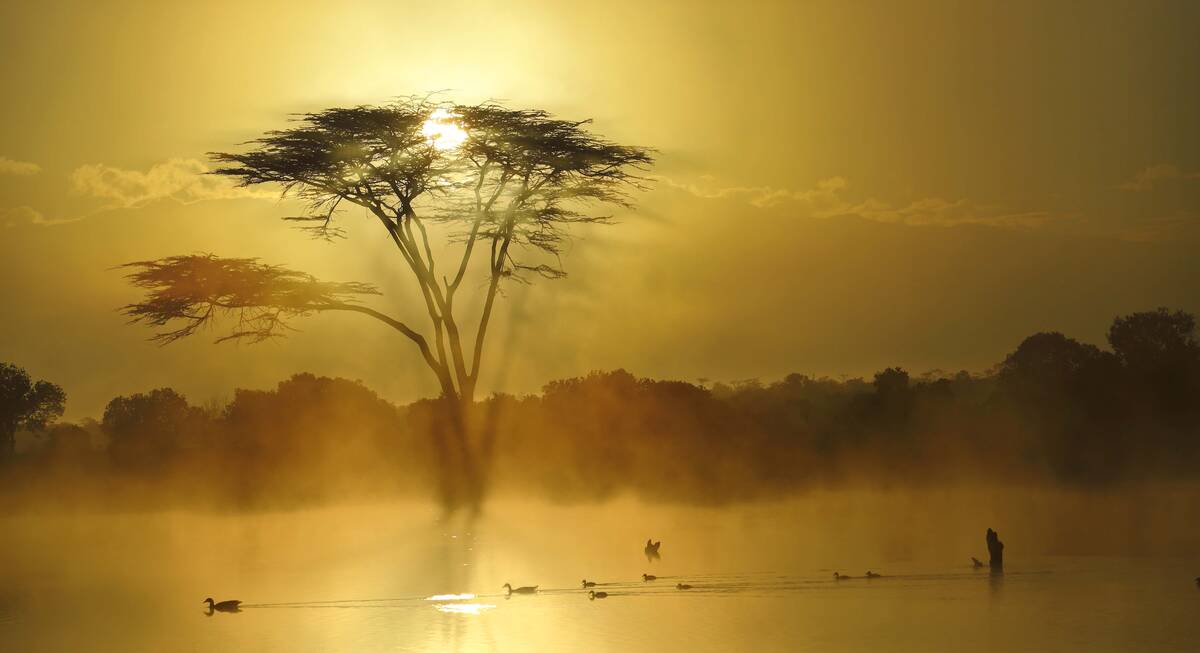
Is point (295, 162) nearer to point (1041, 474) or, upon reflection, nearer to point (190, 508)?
point (190, 508)

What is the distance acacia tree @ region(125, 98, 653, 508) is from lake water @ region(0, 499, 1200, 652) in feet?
25.8

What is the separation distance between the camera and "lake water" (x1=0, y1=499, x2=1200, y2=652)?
882 cm

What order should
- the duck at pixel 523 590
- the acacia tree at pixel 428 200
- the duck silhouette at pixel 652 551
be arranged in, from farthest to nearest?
the acacia tree at pixel 428 200 → the duck silhouette at pixel 652 551 → the duck at pixel 523 590

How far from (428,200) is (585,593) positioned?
14.8m

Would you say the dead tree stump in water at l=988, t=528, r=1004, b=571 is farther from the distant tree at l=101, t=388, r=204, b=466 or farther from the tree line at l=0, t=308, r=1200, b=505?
the distant tree at l=101, t=388, r=204, b=466

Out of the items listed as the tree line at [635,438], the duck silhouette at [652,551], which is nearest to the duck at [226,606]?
the duck silhouette at [652,551]

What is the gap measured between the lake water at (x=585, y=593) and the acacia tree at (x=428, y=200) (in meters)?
7.86

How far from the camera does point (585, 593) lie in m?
10.8

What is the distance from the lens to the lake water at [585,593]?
28.9 feet

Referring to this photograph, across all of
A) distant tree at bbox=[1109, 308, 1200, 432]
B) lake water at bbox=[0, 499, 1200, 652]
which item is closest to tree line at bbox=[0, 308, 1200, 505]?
distant tree at bbox=[1109, 308, 1200, 432]

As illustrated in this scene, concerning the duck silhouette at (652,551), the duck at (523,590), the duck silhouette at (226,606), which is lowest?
the duck silhouette at (226,606)

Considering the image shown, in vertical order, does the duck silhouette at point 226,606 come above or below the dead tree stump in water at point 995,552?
below

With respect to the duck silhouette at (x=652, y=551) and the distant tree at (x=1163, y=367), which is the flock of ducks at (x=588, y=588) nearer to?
the duck silhouette at (x=652, y=551)

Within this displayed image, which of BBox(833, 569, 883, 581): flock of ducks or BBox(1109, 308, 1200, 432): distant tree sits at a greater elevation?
BBox(1109, 308, 1200, 432): distant tree
